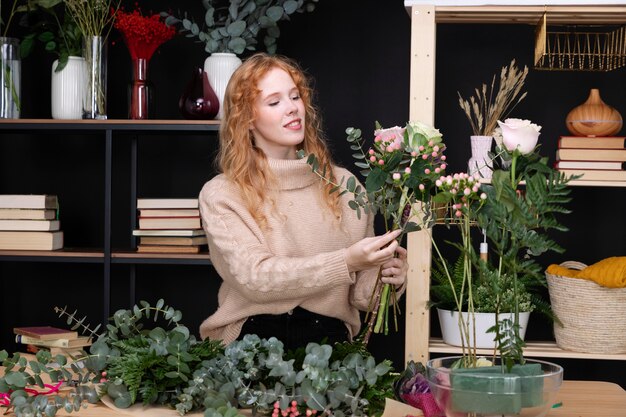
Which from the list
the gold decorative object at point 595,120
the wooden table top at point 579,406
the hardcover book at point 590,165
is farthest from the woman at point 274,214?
the gold decorative object at point 595,120

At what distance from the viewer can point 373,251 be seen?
208 cm

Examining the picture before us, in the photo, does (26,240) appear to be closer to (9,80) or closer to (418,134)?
(9,80)

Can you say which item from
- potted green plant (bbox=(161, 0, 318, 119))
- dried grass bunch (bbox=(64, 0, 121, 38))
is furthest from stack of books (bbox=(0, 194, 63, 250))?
potted green plant (bbox=(161, 0, 318, 119))

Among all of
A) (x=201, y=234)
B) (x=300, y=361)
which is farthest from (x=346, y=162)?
(x=300, y=361)

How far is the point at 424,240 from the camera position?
3.10 meters

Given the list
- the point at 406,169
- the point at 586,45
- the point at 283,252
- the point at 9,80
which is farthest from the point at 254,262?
the point at 586,45

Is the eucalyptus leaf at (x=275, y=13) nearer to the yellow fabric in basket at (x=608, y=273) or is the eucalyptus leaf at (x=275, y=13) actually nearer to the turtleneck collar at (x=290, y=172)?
the turtleneck collar at (x=290, y=172)

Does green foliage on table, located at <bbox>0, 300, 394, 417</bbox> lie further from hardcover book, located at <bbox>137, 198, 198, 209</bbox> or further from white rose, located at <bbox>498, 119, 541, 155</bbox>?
hardcover book, located at <bbox>137, 198, 198, 209</bbox>

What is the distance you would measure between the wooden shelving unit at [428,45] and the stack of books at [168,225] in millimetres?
969

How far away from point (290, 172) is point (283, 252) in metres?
0.24

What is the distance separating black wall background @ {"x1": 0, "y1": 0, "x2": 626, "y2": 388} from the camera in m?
3.80

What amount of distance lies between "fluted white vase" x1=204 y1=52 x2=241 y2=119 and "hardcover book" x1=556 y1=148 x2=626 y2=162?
1.31 metres

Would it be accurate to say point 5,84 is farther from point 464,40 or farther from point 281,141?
point 464,40

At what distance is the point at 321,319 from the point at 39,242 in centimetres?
162
